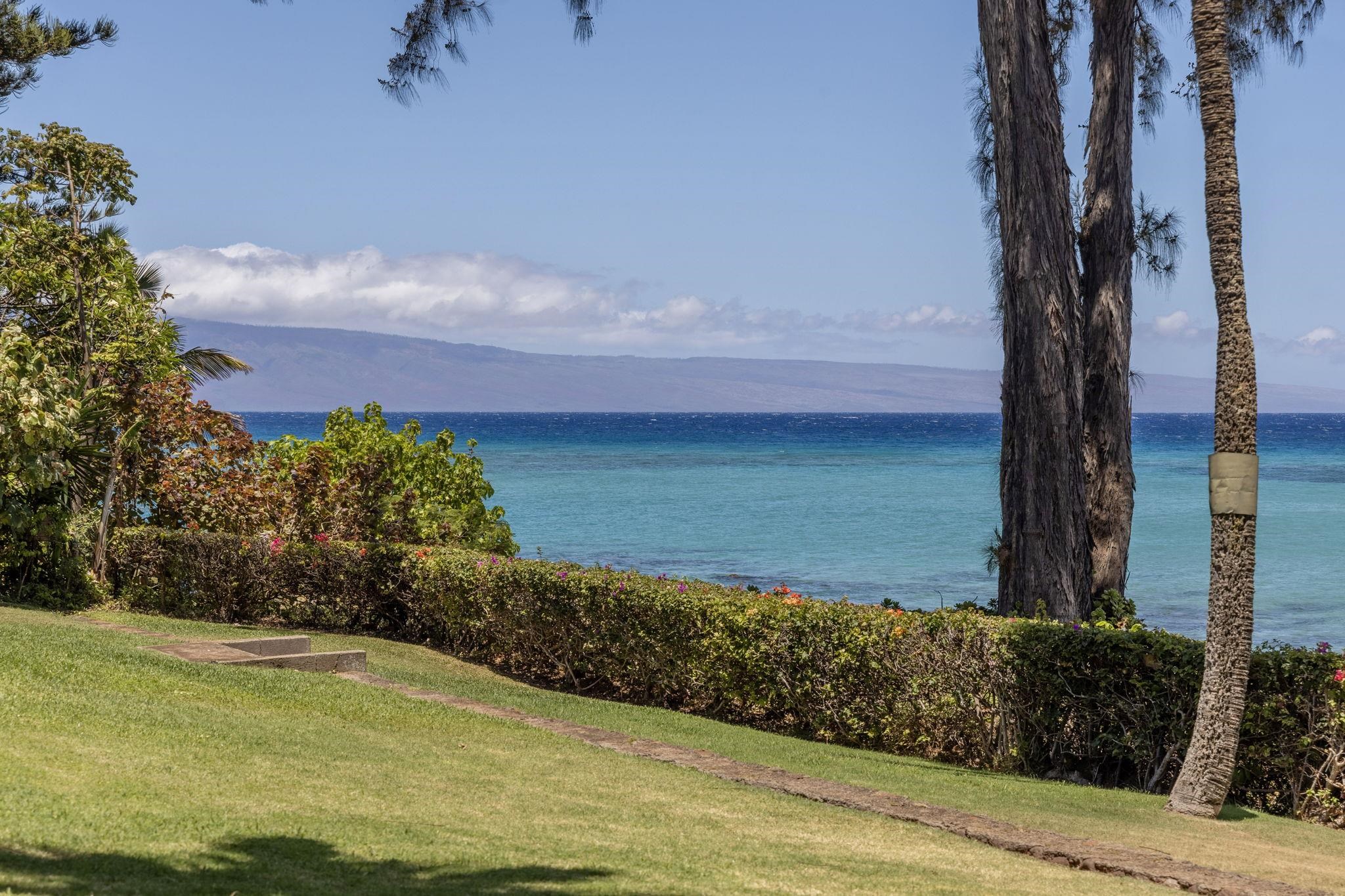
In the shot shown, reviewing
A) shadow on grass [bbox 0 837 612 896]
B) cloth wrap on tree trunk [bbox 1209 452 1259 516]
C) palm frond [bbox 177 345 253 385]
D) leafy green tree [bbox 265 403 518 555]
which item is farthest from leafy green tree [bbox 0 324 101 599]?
cloth wrap on tree trunk [bbox 1209 452 1259 516]

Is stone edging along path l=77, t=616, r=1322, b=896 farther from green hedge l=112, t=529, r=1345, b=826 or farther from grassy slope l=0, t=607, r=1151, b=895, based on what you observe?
green hedge l=112, t=529, r=1345, b=826

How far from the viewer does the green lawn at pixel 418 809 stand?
484 cm

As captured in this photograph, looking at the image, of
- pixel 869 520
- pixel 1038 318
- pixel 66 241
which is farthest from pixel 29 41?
pixel 869 520

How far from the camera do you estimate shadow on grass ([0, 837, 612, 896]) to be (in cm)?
432

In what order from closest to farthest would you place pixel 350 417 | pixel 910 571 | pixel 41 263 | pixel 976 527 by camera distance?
pixel 41 263 < pixel 350 417 < pixel 910 571 < pixel 976 527

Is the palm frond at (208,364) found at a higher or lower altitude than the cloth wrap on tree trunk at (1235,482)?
higher

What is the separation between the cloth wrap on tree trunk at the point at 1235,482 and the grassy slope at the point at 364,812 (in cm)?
312

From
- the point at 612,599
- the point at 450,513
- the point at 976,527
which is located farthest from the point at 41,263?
the point at 976,527

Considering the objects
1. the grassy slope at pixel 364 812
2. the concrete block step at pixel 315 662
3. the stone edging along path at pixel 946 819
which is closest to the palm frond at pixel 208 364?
the concrete block step at pixel 315 662

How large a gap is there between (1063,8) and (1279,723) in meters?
12.2

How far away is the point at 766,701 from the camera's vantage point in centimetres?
1112

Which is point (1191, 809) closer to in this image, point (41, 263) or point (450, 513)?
point (450, 513)

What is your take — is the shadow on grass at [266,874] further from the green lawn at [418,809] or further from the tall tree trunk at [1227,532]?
the tall tree trunk at [1227,532]

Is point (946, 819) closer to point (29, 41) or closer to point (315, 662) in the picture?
point (315, 662)
